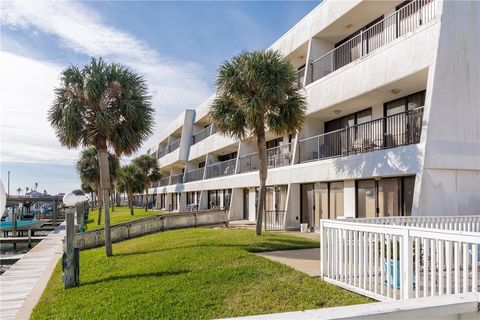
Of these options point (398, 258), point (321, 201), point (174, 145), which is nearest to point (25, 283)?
point (398, 258)

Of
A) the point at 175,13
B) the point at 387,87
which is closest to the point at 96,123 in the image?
the point at 175,13

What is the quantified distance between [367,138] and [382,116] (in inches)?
43.7

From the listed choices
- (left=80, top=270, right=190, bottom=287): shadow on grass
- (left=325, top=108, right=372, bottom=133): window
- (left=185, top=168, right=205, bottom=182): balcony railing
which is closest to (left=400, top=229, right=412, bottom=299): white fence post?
(left=80, top=270, right=190, bottom=287): shadow on grass

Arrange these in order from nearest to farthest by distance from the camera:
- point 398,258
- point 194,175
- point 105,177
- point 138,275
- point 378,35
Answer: point 398,258
point 138,275
point 105,177
point 378,35
point 194,175

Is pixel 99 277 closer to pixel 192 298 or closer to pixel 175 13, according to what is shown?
pixel 192 298

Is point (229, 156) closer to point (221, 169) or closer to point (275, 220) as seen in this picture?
point (221, 169)

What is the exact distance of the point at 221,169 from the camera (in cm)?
3641

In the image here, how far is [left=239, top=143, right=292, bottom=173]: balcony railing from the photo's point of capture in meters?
24.2

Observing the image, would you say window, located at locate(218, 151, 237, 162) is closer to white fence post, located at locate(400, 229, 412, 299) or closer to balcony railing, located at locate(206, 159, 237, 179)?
balcony railing, located at locate(206, 159, 237, 179)

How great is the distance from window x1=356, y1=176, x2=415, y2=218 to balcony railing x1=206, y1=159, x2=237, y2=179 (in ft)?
52.3

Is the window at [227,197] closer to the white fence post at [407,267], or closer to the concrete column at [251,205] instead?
the concrete column at [251,205]

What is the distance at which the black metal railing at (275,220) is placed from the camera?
75.0ft

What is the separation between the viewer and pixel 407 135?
1517 cm

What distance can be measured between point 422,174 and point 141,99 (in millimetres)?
10403
